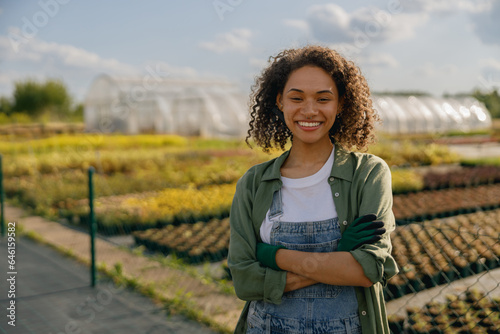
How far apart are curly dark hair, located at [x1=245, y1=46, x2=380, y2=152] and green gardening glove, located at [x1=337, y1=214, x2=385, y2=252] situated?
14.8 inches

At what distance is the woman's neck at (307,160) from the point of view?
5.11ft

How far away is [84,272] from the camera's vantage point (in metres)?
4.88

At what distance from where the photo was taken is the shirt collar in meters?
1.48

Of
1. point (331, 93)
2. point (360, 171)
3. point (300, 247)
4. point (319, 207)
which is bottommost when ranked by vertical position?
point (300, 247)

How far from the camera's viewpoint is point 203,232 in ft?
19.2

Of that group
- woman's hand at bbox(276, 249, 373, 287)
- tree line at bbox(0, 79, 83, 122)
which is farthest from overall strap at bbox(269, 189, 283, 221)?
tree line at bbox(0, 79, 83, 122)

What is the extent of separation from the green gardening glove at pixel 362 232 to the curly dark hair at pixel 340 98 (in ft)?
1.24

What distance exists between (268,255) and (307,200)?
0.22 m

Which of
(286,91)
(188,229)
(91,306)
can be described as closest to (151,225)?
(188,229)

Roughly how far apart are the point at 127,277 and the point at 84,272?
0.69m

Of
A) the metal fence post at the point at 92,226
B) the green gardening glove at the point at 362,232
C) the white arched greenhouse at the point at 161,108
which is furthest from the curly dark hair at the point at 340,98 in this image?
the white arched greenhouse at the point at 161,108

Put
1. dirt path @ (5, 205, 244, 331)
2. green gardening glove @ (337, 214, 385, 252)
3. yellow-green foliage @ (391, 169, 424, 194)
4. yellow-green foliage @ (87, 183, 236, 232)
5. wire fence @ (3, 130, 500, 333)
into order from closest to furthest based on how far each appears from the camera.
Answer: green gardening glove @ (337, 214, 385, 252)
wire fence @ (3, 130, 500, 333)
dirt path @ (5, 205, 244, 331)
yellow-green foliage @ (87, 183, 236, 232)
yellow-green foliage @ (391, 169, 424, 194)

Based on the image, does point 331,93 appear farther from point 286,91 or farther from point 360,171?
point 360,171

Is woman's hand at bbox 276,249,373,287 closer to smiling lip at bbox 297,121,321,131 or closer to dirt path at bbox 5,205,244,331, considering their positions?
smiling lip at bbox 297,121,321,131
